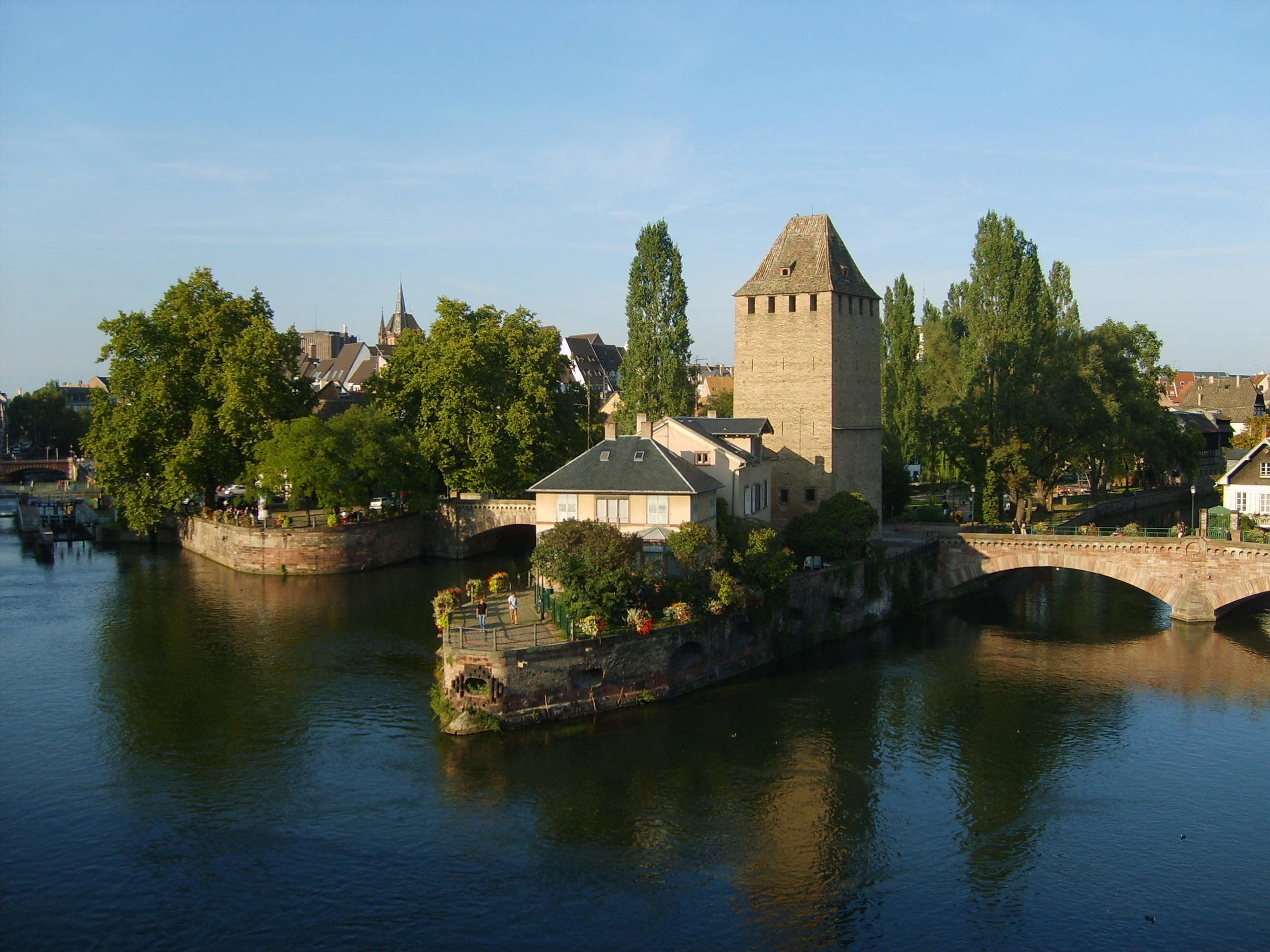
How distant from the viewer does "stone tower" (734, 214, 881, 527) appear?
51219 mm

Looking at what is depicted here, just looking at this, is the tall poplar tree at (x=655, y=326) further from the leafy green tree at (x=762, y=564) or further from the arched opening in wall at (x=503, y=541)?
the leafy green tree at (x=762, y=564)

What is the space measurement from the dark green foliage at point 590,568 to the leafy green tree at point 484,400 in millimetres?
26519

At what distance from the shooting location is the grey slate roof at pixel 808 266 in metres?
51.5

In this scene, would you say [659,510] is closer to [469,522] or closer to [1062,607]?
[1062,607]

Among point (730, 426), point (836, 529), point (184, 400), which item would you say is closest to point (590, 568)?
point (730, 426)

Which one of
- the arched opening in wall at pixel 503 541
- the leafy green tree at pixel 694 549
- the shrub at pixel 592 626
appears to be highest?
the leafy green tree at pixel 694 549

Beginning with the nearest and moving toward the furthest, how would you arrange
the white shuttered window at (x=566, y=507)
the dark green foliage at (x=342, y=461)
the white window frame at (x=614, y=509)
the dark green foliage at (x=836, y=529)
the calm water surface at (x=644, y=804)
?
1. the calm water surface at (x=644, y=804)
2. the white window frame at (x=614, y=509)
3. the white shuttered window at (x=566, y=507)
4. the dark green foliage at (x=836, y=529)
5. the dark green foliage at (x=342, y=461)

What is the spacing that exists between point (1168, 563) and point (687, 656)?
2295cm

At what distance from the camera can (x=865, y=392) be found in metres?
53.2

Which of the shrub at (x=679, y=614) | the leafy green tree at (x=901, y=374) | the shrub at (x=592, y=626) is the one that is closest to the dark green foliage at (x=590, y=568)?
the shrub at (x=592, y=626)

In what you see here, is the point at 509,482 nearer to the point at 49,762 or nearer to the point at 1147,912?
the point at 49,762

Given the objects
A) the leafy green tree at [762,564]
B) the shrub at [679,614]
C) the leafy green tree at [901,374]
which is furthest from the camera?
the leafy green tree at [901,374]

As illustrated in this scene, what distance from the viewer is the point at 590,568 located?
3528cm

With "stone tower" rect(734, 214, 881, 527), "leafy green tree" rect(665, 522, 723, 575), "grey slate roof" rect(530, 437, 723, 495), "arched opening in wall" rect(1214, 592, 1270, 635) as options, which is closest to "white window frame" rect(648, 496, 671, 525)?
"grey slate roof" rect(530, 437, 723, 495)
